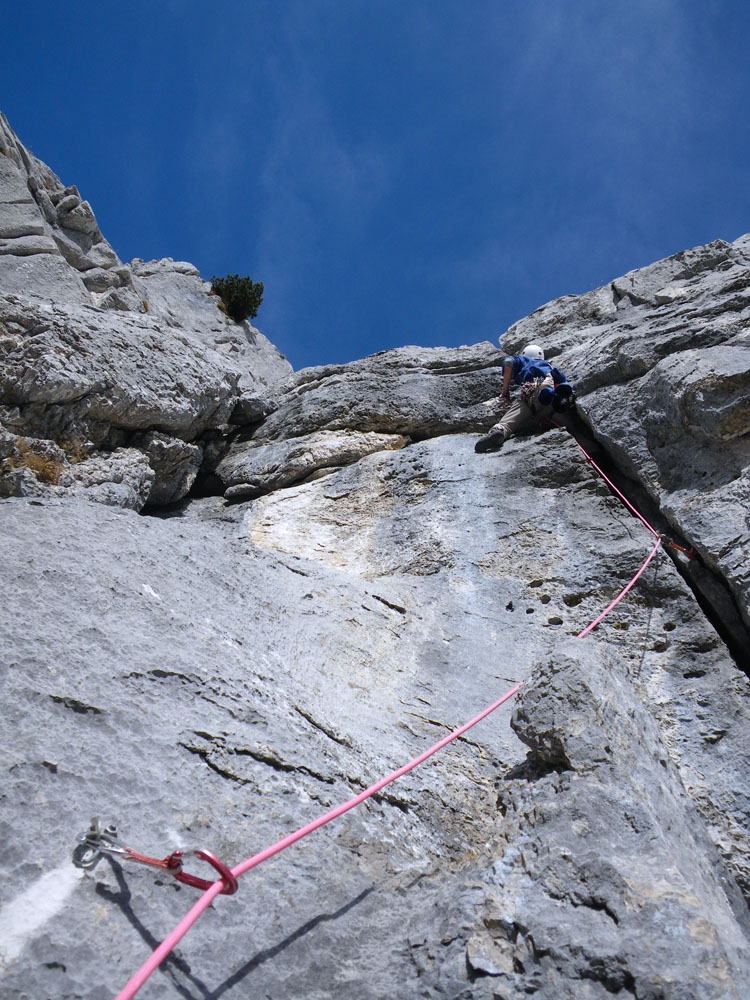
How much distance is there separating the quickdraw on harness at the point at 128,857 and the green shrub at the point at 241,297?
1795cm

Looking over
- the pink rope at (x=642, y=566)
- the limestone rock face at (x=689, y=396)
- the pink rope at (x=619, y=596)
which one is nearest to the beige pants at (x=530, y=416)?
the limestone rock face at (x=689, y=396)

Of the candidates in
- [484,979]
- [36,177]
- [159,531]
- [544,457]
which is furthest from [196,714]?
[36,177]

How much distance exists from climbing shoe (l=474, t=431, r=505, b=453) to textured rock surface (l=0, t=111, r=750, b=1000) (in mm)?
197

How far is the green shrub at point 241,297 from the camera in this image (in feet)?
63.7

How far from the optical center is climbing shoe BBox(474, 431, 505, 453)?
870 cm

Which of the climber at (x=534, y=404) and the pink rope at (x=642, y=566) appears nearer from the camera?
the pink rope at (x=642, y=566)

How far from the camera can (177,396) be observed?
28.9ft

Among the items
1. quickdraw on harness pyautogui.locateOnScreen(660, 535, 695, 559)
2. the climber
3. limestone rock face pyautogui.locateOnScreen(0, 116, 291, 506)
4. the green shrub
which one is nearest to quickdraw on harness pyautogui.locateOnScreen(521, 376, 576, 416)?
the climber

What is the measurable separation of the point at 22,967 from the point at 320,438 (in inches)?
324

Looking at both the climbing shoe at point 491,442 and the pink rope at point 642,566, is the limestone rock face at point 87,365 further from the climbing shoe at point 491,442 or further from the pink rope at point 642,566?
the pink rope at point 642,566

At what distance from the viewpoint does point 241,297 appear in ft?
63.8

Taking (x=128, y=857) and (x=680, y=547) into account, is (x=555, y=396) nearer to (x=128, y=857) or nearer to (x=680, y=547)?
(x=680, y=547)

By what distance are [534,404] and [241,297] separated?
13.0 m

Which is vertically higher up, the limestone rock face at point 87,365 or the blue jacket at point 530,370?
the blue jacket at point 530,370
